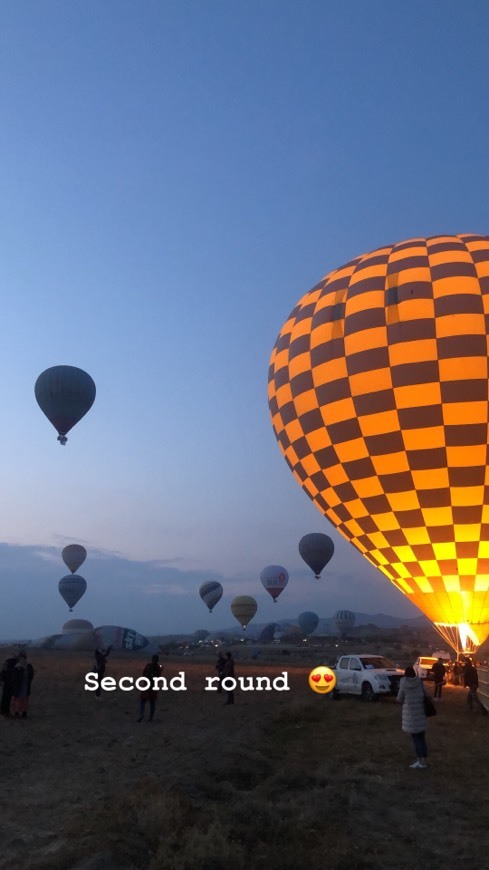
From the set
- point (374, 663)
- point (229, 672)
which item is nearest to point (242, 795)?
point (229, 672)

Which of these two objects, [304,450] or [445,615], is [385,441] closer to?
[304,450]

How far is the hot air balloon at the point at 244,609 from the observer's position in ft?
249

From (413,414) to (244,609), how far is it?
202 feet

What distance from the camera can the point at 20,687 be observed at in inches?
598

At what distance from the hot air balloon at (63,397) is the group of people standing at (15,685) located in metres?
22.4

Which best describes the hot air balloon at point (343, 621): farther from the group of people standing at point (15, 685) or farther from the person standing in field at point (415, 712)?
the person standing in field at point (415, 712)

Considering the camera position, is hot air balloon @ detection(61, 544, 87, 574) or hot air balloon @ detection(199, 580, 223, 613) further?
hot air balloon @ detection(199, 580, 223, 613)

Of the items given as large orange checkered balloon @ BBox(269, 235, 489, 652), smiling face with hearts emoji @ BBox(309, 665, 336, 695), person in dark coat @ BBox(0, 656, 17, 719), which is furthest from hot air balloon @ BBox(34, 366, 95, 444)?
person in dark coat @ BBox(0, 656, 17, 719)

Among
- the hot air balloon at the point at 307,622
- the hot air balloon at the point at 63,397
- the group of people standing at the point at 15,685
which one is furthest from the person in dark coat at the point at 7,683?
the hot air balloon at the point at 307,622

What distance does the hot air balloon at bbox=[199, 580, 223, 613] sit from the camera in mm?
81475

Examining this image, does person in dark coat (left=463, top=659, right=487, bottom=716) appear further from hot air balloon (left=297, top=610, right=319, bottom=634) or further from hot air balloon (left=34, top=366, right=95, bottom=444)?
hot air balloon (left=297, top=610, right=319, bottom=634)

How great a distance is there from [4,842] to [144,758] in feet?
13.8

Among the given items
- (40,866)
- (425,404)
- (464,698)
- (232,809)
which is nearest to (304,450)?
(425,404)

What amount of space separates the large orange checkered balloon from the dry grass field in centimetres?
432
